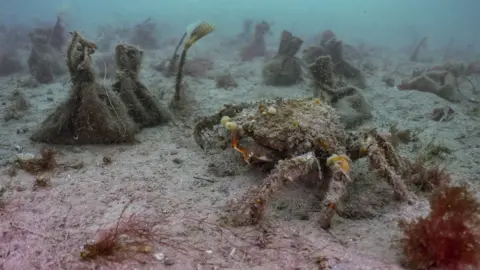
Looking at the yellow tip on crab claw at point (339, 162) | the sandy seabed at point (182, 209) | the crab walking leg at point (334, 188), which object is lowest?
the sandy seabed at point (182, 209)

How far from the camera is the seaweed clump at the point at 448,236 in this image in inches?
112

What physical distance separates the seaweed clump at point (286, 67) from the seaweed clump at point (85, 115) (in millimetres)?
6110

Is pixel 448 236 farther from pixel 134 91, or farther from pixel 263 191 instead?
pixel 134 91

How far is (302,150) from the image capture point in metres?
4.19

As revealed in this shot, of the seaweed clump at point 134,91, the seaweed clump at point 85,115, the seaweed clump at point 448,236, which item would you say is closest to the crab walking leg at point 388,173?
the seaweed clump at point 448,236

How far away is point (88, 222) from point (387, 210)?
3492mm

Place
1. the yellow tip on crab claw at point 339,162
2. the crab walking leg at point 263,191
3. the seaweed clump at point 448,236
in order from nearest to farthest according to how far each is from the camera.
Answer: the seaweed clump at point 448,236
the crab walking leg at point 263,191
the yellow tip on crab claw at point 339,162

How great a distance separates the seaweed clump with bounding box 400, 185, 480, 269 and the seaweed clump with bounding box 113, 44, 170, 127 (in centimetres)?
541

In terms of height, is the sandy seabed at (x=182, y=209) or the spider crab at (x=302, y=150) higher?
the spider crab at (x=302, y=150)

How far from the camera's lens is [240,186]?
461cm

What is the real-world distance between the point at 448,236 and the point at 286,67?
8657mm

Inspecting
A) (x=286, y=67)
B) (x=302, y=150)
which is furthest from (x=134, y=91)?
(x=286, y=67)

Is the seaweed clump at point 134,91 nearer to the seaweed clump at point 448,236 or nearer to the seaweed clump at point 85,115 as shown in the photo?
the seaweed clump at point 85,115

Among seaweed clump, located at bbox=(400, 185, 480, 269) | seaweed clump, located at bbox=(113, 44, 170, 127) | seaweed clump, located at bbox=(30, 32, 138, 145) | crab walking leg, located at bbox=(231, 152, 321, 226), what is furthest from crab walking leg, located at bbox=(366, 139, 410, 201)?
seaweed clump, located at bbox=(113, 44, 170, 127)
